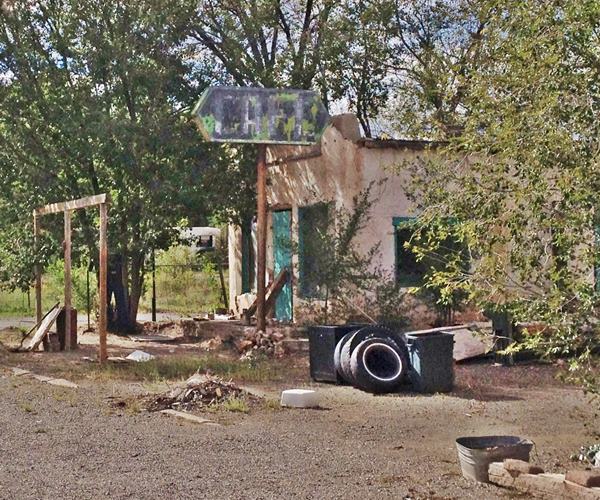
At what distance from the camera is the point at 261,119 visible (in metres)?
15.2

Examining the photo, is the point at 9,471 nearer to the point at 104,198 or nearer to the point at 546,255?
the point at 546,255

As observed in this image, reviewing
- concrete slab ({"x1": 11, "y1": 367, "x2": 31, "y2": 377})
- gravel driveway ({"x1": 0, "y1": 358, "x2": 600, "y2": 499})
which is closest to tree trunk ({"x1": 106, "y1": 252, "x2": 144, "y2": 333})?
concrete slab ({"x1": 11, "y1": 367, "x2": 31, "y2": 377})

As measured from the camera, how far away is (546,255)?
23.8ft

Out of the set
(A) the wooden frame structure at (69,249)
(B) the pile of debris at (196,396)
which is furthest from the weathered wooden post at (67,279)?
(B) the pile of debris at (196,396)

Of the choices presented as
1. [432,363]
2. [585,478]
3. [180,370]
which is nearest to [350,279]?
[180,370]

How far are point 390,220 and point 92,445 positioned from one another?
31.6ft

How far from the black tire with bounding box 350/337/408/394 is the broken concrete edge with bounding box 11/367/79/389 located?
344 cm

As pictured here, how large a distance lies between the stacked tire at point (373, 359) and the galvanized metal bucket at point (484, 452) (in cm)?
408

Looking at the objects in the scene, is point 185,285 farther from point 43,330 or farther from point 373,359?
point 373,359

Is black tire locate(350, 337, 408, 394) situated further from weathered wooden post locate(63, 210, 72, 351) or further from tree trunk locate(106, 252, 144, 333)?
tree trunk locate(106, 252, 144, 333)

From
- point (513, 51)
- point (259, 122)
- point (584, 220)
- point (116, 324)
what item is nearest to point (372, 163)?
point (259, 122)

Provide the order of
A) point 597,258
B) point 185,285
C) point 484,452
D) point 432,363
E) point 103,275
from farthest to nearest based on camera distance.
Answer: point 185,285 < point 103,275 < point 432,363 < point 484,452 < point 597,258

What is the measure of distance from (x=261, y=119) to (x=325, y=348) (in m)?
4.43

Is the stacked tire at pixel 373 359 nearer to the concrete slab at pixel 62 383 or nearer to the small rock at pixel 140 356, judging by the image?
the concrete slab at pixel 62 383
